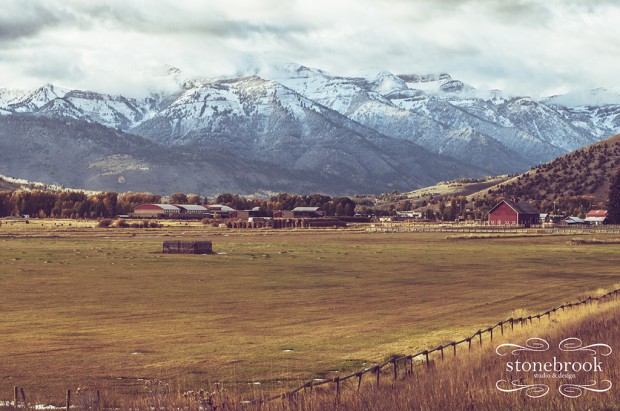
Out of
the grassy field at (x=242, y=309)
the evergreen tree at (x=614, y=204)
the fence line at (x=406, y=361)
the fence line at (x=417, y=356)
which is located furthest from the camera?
the evergreen tree at (x=614, y=204)

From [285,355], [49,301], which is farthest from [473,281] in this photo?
[285,355]

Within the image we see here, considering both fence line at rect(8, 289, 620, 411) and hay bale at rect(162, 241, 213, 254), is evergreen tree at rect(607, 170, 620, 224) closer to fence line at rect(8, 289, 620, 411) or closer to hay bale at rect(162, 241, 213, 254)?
hay bale at rect(162, 241, 213, 254)

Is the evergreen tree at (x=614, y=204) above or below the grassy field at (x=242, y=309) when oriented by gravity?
above

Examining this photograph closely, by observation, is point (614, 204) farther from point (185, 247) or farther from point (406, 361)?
point (406, 361)

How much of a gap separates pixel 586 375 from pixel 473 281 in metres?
41.8

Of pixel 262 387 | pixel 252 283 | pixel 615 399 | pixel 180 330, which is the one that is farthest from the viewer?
pixel 252 283

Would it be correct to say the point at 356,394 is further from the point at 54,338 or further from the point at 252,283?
the point at 252,283

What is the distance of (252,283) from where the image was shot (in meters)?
60.7

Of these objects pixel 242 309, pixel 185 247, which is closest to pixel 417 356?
pixel 242 309

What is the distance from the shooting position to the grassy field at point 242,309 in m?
30.2

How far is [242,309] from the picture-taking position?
1820 inches

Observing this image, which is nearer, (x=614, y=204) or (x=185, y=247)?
(x=185, y=247)

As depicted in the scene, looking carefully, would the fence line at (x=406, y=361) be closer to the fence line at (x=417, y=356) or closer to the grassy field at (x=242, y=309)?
the fence line at (x=417, y=356)

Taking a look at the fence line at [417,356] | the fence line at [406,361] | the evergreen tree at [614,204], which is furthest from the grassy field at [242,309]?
the evergreen tree at [614,204]
